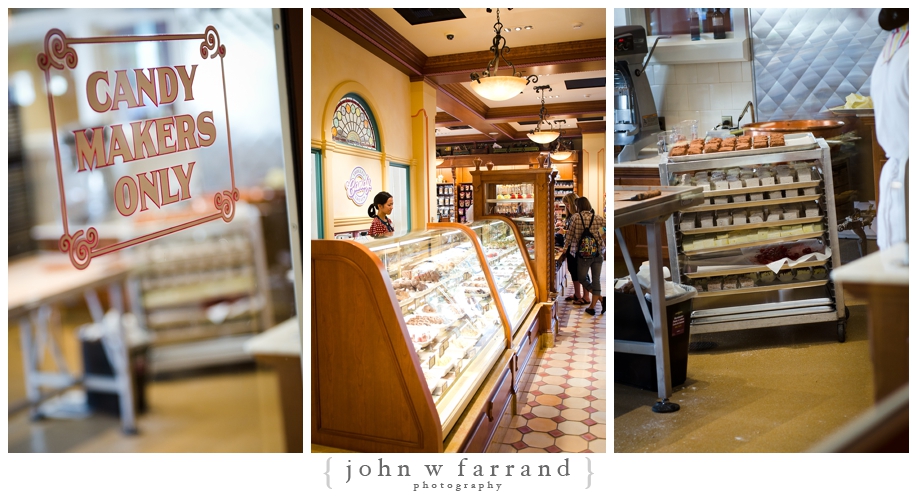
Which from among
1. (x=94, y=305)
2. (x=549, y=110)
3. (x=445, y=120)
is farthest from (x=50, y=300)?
(x=445, y=120)

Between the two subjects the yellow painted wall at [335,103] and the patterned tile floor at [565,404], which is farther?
the yellow painted wall at [335,103]

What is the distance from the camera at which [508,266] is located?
173 inches

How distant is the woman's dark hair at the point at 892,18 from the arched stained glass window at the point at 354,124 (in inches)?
167

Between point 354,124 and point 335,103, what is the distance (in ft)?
1.75

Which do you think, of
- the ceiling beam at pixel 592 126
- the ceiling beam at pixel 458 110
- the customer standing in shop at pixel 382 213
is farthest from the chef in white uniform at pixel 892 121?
the ceiling beam at pixel 592 126

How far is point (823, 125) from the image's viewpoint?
1762 mm

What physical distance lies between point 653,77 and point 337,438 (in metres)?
1.94

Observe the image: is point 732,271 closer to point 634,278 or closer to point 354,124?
point 634,278

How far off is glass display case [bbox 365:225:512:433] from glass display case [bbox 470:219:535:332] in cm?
50

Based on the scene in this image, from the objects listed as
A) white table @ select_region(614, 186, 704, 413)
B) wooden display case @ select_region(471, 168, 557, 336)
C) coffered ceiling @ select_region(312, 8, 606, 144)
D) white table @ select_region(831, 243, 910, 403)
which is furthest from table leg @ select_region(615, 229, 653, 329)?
coffered ceiling @ select_region(312, 8, 606, 144)

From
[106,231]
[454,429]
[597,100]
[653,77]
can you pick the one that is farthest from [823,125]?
[597,100]

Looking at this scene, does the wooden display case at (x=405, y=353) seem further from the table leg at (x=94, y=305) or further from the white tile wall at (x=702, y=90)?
the white tile wall at (x=702, y=90)

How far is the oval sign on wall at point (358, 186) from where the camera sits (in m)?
5.37

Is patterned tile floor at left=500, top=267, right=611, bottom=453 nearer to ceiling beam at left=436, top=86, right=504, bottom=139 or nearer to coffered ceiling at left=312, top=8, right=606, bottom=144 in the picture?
coffered ceiling at left=312, top=8, right=606, bottom=144
